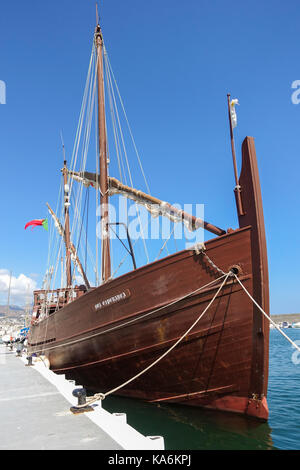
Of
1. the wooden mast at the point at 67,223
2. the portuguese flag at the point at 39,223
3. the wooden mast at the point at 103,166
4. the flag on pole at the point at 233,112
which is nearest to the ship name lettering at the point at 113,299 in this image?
the wooden mast at the point at 103,166

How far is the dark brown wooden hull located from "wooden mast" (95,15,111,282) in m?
1.90

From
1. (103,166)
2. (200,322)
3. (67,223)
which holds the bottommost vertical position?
(200,322)

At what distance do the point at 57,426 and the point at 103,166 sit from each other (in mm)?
8869

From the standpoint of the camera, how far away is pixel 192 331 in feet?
22.6

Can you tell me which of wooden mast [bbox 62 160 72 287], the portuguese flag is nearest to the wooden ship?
wooden mast [bbox 62 160 72 287]

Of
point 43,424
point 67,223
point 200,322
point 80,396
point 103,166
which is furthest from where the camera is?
point 67,223

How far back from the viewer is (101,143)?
11828 millimetres

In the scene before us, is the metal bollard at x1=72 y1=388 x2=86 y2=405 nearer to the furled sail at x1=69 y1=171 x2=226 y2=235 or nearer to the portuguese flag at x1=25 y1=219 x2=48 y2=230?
the furled sail at x1=69 y1=171 x2=226 y2=235

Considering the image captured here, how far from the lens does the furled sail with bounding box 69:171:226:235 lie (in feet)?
29.6

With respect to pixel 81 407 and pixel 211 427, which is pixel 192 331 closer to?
pixel 211 427

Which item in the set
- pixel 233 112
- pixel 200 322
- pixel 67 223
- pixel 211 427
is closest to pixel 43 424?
pixel 211 427

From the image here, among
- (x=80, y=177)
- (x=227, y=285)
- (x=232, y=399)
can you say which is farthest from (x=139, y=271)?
(x=80, y=177)

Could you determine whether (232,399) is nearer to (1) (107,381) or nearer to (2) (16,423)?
(1) (107,381)
